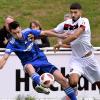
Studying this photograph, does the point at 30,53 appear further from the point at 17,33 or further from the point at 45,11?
the point at 45,11

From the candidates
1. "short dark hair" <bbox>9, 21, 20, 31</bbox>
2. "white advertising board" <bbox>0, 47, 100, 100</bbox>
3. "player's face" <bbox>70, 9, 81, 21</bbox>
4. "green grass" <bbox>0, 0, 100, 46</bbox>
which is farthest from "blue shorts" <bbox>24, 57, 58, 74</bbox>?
"green grass" <bbox>0, 0, 100, 46</bbox>

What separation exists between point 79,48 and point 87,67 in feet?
1.45

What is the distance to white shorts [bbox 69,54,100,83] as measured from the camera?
Answer: 47.2 ft

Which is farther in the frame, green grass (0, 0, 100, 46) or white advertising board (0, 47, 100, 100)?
green grass (0, 0, 100, 46)

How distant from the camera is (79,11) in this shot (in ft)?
46.2

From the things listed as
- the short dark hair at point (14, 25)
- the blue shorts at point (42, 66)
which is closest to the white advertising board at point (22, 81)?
the blue shorts at point (42, 66)

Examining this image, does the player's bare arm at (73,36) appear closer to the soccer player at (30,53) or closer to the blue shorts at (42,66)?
the soccer player at (30,53)

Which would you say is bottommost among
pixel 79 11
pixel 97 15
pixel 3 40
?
pixel 97 15

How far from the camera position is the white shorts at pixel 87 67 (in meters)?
14.4

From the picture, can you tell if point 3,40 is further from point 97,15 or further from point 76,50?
point 97,15

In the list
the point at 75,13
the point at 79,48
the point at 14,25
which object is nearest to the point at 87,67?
the point at 79,48

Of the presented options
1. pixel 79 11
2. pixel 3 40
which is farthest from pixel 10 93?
pixel 79 11

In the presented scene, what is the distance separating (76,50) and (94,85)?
1663 millimetres

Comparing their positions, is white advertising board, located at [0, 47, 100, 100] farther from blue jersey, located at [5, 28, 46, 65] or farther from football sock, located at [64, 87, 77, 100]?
blue jersey, located at [5, 28, 46, 65]
